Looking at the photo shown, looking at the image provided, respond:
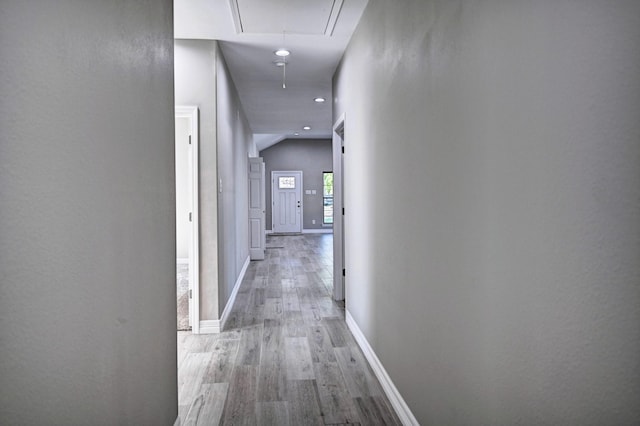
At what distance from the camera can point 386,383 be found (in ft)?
8.64

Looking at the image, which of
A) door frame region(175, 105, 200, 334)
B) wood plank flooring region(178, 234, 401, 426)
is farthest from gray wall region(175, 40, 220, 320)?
wood plank flooring region(178, 234, 401, 426)

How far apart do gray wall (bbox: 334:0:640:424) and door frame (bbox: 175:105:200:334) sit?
202 cm

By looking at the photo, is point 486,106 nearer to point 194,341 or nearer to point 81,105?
point 81,105

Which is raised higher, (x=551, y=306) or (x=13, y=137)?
(x=13, y=137)

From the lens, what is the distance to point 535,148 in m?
1.08

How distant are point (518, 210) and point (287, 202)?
12521 millimetres

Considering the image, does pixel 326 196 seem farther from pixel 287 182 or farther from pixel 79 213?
pixel 79 213

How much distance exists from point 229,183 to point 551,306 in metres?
4.17

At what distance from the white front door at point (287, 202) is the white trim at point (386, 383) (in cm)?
989

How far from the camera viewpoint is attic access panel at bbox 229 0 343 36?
3.06 metres

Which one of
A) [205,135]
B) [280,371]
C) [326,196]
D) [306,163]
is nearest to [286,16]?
[205,135]

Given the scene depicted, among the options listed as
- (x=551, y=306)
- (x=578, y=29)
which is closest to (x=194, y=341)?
(x=551, y=306)

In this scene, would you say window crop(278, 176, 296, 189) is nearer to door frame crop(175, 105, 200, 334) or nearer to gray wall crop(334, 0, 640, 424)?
door frame crop(175, 105, 200, 334)

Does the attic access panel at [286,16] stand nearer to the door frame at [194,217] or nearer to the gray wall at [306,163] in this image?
the door frame at [194,217]
